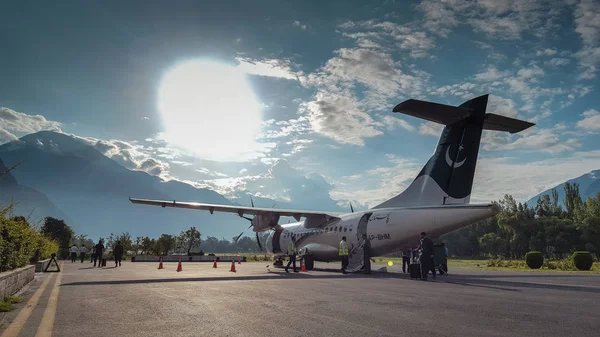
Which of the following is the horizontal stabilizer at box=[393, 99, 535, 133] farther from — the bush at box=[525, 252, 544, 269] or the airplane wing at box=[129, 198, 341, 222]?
the bush at box=[525, 252, 544, 269]

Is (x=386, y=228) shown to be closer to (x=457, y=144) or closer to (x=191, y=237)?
(x=457, y=144)

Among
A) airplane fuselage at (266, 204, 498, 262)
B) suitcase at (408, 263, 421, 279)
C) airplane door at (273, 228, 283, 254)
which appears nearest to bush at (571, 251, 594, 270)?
airplane fuselage at (266, 204, 498, 262)

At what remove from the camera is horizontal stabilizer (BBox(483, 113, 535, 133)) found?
17625mm

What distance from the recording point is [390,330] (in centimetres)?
577

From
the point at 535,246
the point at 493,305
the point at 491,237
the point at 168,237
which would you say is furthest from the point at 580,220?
the point at 493,305

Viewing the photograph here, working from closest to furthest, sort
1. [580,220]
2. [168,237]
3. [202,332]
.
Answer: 1. [202,332]
2. [168,237]
3. [580,220]

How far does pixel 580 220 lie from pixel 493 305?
244 ft

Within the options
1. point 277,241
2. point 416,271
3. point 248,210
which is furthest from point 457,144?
point 277,241

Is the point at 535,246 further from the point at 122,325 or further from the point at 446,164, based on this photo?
the point at 122,325

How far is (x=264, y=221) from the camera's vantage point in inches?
1088

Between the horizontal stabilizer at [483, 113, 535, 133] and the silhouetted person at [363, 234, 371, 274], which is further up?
the horizontal stabilizer at [483, 113, 535, 133]

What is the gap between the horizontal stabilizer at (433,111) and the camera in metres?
16.0

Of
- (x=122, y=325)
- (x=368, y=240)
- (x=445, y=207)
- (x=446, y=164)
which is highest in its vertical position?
(x=446, y=164)

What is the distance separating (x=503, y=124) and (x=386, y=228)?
7.05 metres
